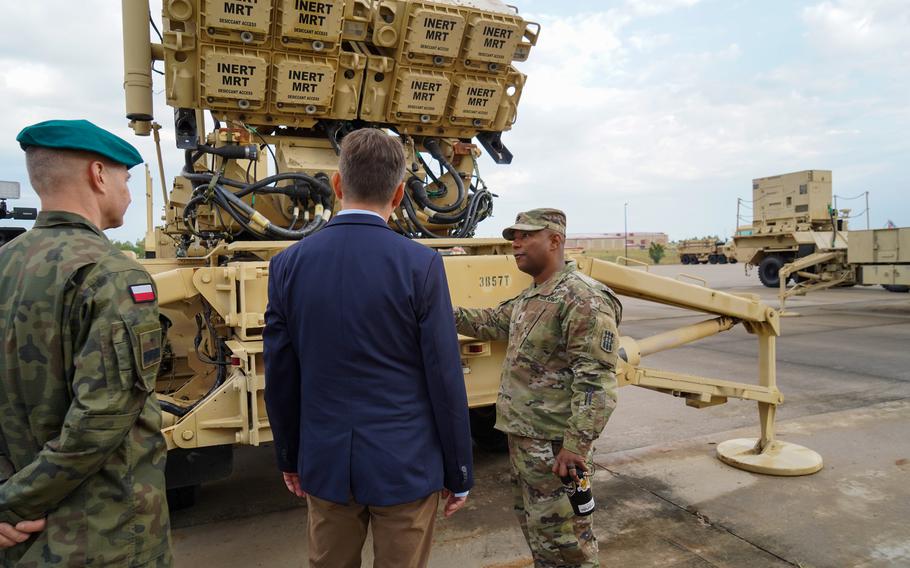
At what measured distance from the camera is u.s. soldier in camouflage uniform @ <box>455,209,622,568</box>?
2.48m

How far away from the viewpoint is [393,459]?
5.70 ft

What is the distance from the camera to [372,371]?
1759 millimetres

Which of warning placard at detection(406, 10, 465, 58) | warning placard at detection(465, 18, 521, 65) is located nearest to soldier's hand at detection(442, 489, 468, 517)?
warning placard at detection(406, 10, 465, 58)

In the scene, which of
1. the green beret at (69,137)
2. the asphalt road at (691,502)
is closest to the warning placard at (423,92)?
the asphalt road at (691,502)

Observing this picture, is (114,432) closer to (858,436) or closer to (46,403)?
(46,403)

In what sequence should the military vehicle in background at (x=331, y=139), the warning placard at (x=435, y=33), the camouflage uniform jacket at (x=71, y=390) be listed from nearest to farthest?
the camouflage uniform jacket at (x=71, y=390) → the military vehicle in background at (x=331, y=139) → the warning placard at (x=435, y=33)

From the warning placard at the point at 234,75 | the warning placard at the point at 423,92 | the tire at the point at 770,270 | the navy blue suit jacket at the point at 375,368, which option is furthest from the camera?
the tire at the point at 770,270

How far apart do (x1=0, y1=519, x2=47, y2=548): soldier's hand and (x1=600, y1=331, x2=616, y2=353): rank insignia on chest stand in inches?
74.7

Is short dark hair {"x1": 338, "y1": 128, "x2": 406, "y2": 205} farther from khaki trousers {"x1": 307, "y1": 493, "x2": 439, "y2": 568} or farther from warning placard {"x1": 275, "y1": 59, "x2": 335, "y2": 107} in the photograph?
warning placard {"x1": 275, "y1": 59, "x2": 335, "y2": 107}

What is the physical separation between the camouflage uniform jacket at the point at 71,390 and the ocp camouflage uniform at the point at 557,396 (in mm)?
1518

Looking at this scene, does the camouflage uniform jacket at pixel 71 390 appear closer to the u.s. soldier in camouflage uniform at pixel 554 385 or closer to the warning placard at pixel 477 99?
the u.s. soldier in camouflage uniform at pixel 554 385

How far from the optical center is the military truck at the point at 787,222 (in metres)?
19.9

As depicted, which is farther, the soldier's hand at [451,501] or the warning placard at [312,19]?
the warning placard at [312,19]

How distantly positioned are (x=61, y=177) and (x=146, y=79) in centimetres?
300
